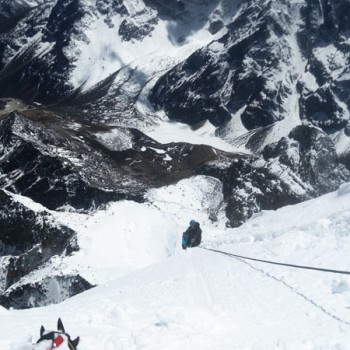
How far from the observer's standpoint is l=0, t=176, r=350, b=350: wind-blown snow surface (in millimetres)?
10156

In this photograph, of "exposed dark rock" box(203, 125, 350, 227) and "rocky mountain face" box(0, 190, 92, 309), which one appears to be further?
"exposed dark rock" box(203, 125, 350, 227)

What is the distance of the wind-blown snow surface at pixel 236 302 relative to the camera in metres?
10.2

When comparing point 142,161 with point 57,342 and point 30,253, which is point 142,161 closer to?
point 30,253

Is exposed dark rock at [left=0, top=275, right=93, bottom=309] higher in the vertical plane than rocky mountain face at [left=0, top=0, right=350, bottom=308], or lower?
lower

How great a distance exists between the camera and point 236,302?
12398mm

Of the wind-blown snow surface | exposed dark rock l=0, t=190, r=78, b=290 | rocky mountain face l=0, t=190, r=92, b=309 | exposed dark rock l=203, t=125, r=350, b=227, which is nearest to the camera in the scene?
the wind-blown snow surface

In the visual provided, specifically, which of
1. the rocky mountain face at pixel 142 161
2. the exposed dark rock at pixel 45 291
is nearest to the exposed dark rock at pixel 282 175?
the rocky mountain face at pixel 142 161

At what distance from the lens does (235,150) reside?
169 meters

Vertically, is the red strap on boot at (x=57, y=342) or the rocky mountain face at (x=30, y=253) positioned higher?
the rocky mountain face at (x=30, y=253)

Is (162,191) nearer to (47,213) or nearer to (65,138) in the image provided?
(65,138)

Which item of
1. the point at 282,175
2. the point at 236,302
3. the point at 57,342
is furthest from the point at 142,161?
the point at 57,342

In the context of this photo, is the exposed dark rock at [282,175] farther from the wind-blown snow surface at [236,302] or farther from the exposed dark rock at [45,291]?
the wind-blown snow surface at [236,302]

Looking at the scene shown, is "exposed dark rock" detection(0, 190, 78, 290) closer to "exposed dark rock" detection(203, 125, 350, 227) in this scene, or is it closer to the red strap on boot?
the red strap on boot

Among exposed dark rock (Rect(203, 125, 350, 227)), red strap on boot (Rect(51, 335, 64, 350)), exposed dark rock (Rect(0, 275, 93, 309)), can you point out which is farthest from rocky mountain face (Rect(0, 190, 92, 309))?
exposed dark rock (Rect(203, 125, 350, 227))
